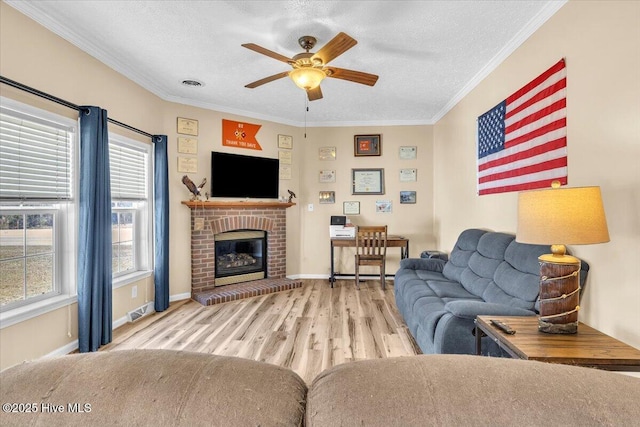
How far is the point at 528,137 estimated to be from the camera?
2.55 meters

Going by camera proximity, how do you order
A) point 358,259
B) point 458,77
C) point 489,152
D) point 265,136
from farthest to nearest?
1. point 265,136
2. point 358,259
3. point 458,77
4. point 489,152

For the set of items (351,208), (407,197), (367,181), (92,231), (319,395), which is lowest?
(319,395)

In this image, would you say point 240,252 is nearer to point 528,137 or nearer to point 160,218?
point 160,218

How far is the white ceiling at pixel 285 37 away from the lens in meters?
2.30

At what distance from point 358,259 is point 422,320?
2.29 m

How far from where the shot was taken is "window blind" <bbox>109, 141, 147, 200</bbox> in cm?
325

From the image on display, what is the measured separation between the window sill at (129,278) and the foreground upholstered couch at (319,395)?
118 inches

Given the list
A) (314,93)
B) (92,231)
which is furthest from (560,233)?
(92,231)

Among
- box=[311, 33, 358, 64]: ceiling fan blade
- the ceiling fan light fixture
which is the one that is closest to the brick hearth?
the ceiling fan light fixture

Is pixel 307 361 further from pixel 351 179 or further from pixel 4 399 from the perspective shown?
pixel 351 179

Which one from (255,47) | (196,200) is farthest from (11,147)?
(196,200)

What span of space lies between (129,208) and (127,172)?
0.40 meters

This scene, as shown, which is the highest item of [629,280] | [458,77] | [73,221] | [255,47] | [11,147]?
[458,77]

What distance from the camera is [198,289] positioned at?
429 centimetres
